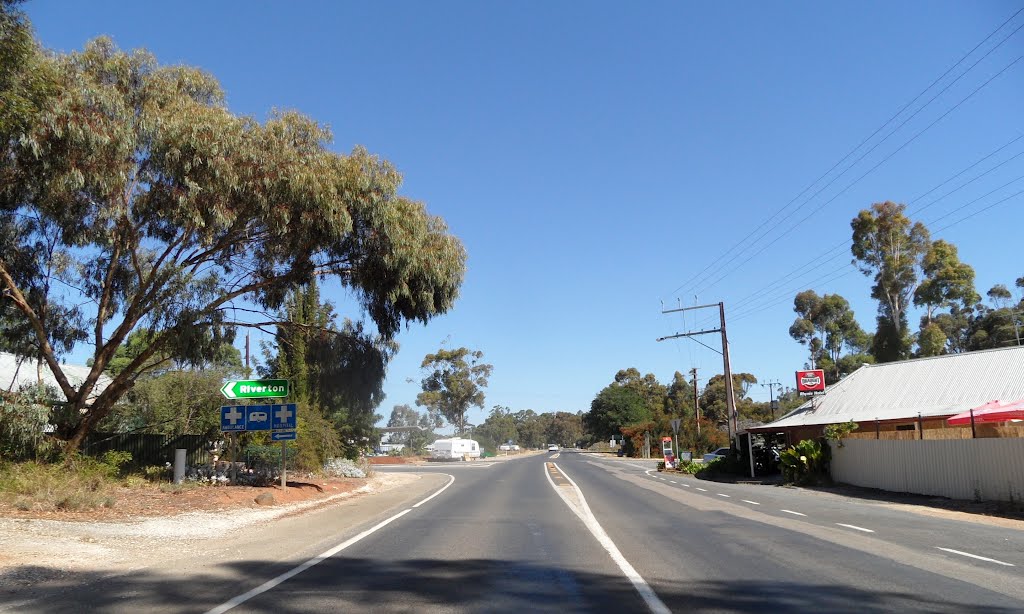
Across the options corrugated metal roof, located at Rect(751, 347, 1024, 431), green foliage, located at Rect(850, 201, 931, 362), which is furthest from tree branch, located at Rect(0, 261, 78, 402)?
green foliage, located at Rect(850, 201, 931, 362)

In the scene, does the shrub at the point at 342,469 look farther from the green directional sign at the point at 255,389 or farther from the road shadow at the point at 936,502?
the road shadow at the point at 936,502

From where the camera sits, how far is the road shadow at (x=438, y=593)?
24.0 ft

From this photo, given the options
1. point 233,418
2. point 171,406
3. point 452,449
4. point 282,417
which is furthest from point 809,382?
point 452,449

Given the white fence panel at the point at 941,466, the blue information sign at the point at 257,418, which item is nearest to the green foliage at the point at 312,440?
the blue information sign at the point at 257,418

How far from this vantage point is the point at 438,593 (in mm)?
8141

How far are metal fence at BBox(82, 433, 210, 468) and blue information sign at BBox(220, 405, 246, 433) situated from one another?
9.33 ft

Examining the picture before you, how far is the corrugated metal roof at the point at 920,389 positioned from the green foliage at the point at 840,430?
7.49 ft

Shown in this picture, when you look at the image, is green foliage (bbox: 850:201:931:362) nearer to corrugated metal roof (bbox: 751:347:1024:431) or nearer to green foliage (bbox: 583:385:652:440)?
corrugated metal roof (bbox: 751:347:1024:431)

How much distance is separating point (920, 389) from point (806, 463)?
7.16 m

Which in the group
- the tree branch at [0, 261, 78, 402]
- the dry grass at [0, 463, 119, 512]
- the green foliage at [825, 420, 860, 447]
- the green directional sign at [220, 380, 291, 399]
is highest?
the tree branch at [0, 261, 78, 402]

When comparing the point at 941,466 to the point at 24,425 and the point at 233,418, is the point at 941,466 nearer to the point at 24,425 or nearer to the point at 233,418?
the point at 233,418

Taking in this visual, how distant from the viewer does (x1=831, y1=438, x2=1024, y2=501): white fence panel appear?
18.2 metres

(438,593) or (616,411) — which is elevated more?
(616,411)

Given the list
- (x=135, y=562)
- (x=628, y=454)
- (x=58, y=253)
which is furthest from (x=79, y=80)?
(x=628, y=454)
